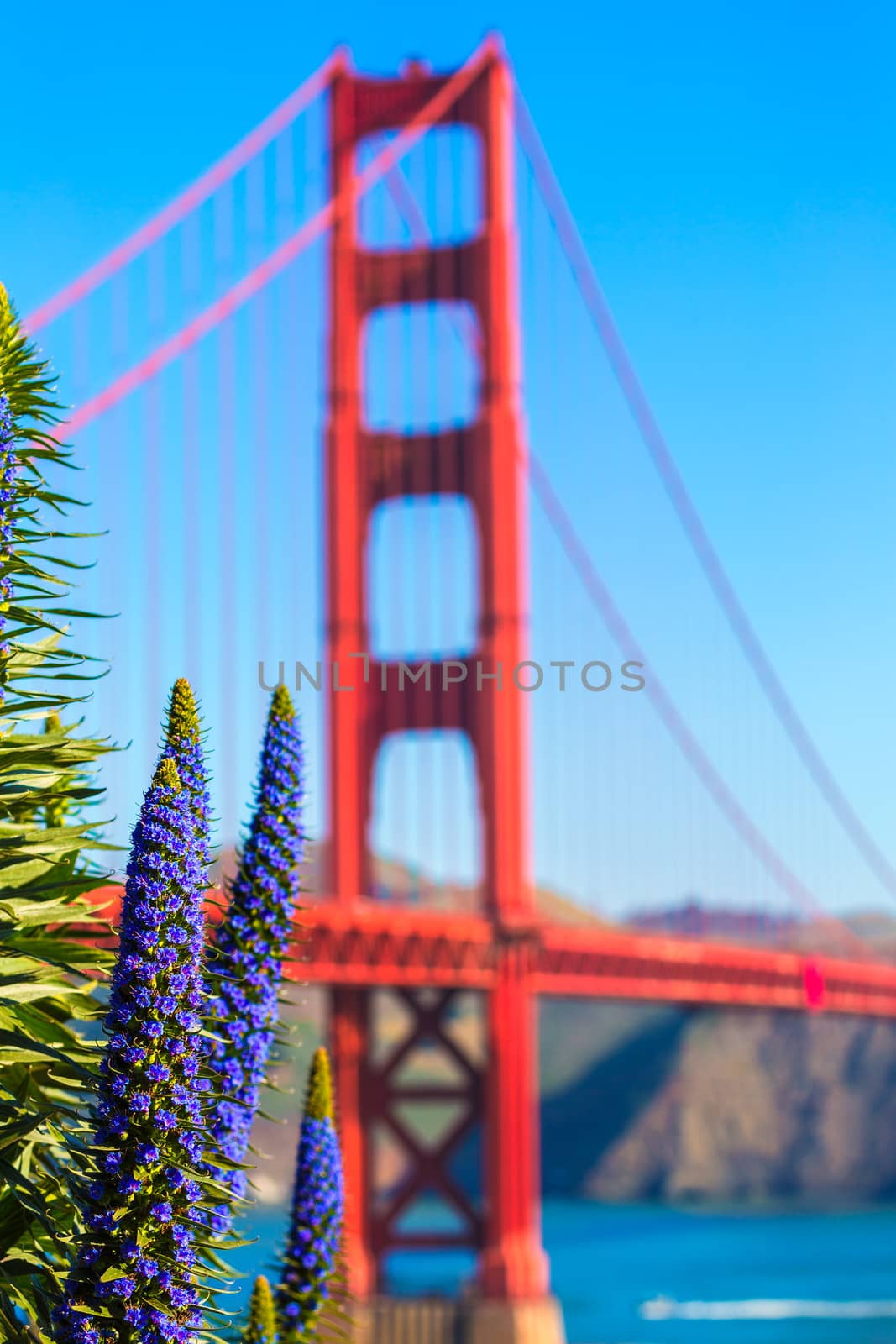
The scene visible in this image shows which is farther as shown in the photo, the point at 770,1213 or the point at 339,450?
the point at 770,1213

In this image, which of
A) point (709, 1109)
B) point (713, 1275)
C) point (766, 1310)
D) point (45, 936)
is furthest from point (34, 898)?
point (709, 1109)

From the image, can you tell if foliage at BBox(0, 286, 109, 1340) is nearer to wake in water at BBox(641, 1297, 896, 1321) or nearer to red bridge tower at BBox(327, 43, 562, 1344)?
red bridge tower at BBox(327, 43, 562, 1344)

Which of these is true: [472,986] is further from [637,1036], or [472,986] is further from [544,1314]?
[637,1036]

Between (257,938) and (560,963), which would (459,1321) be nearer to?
(560,963)

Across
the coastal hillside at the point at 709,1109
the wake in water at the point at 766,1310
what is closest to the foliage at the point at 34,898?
the wake in water at the point at 766,1310

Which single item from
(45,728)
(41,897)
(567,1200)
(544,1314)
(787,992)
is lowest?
(567,1200)

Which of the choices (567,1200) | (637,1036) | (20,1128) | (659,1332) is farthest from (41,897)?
(637,1036)
